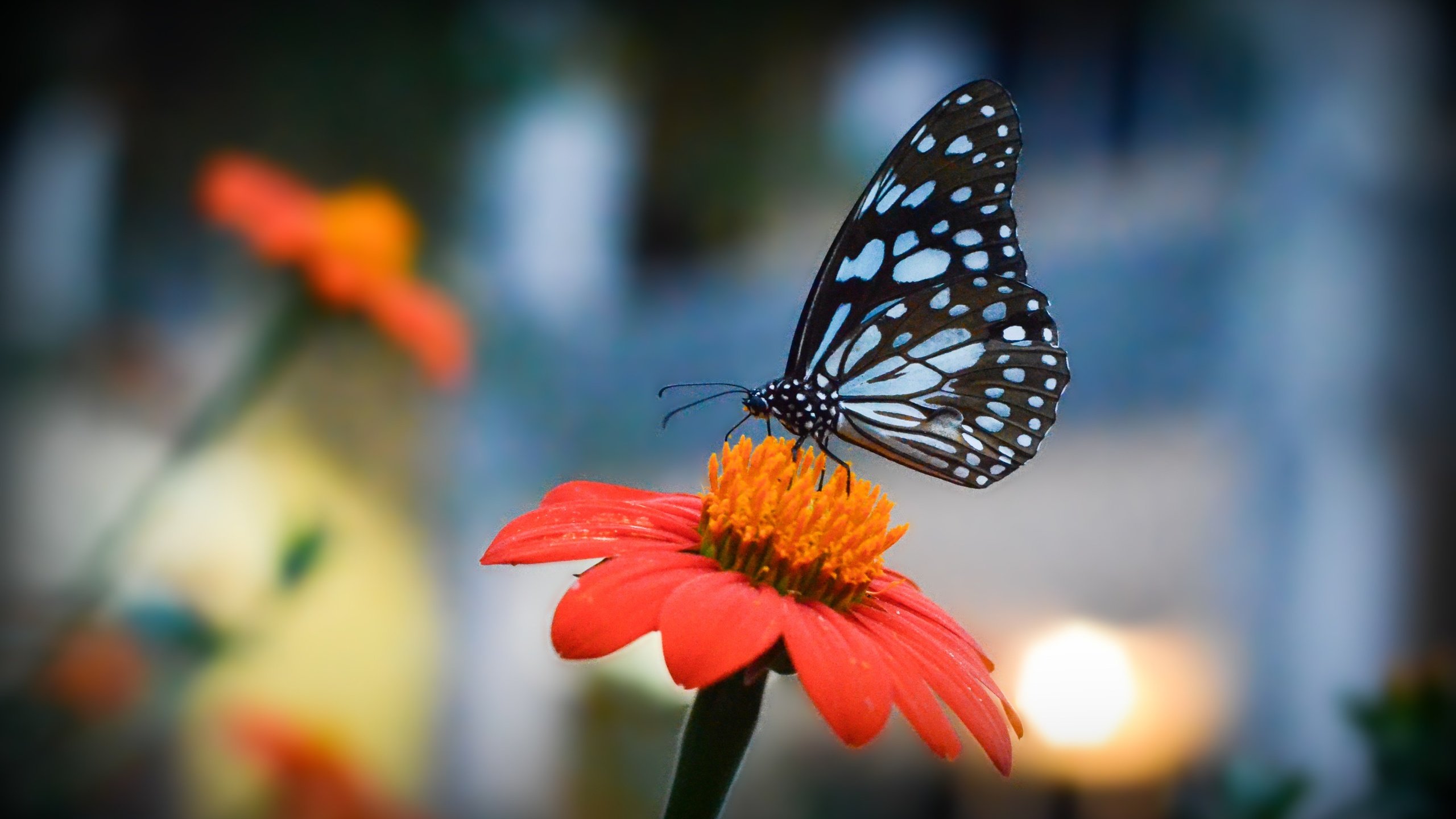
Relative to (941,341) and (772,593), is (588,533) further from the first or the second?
(941,341)

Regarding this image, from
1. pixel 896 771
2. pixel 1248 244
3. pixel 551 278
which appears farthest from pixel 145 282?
pixel 1248 244

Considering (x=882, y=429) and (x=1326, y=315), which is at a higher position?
(x=1326, y=315)

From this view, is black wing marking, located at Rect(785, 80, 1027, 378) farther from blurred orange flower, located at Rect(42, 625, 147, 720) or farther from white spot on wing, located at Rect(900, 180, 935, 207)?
blurred orange flower, located at Rect(42, 625, 147, 720)

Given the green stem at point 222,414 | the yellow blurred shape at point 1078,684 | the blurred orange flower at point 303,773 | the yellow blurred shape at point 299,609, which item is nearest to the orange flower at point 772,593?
the green stem at point 222,414

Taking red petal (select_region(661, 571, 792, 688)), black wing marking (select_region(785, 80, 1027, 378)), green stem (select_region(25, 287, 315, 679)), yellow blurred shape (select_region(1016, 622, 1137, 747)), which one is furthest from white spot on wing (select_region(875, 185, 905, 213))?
yellow blurred shape (select_region(1016, 622, 1137, 747))

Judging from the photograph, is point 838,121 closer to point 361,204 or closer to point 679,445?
point 679,445

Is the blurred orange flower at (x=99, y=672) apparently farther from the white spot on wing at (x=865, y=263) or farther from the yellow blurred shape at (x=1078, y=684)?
the yellow blurred shape at (x=1078, y=684)
